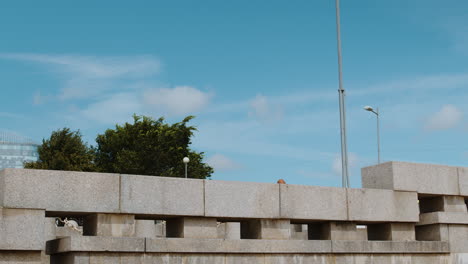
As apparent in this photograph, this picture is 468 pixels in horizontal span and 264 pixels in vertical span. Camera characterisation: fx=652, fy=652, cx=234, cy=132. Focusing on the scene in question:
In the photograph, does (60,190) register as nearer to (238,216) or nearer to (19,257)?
(19,257)

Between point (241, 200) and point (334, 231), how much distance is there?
2.04 meters

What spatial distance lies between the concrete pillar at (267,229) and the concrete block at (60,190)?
259 cm

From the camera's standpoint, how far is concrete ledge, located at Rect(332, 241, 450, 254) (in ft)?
39.3

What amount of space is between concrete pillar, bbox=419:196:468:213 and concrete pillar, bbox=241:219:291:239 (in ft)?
12.7

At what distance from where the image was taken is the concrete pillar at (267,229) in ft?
37.5

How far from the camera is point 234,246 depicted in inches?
432

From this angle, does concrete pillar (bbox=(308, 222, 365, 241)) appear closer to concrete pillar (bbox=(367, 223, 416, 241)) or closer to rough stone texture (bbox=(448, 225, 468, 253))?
concrete pillar (bbox=(367, 223, 416, 241))

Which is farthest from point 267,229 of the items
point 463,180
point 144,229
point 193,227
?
point 144,229

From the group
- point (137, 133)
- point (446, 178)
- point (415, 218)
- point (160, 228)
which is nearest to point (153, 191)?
point (415, 218)

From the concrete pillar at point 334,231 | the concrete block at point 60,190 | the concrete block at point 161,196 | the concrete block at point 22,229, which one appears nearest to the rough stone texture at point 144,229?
the concrete pillar at point 334,231

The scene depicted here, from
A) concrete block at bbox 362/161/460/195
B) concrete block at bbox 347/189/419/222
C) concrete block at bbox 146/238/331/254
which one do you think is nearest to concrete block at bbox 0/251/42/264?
concrete block at bbox 146/238/331/254

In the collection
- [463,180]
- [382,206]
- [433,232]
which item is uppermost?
[463,180]

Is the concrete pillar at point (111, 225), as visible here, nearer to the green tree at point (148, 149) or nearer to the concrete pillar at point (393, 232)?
the concrete pillar at point (393, 232)

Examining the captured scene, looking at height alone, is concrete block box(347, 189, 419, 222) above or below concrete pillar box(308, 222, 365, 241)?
above
